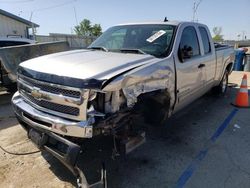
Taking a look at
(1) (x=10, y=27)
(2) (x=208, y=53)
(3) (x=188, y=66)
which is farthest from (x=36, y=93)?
(1) (x=10, y=27)

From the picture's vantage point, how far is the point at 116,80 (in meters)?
2.66

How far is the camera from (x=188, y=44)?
4.50 m

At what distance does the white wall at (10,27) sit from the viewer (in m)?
16.4

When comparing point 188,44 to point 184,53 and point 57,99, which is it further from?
Result: point 57,99

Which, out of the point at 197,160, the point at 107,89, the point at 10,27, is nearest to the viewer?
the point at 107,89

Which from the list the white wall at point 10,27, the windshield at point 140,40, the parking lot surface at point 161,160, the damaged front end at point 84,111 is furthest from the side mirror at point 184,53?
the white wall at point 10,27

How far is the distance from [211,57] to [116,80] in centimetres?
363

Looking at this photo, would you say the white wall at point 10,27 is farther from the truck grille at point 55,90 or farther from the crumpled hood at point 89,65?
the truck grille at point 55,90

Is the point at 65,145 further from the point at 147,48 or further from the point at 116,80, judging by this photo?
the point at 147,48

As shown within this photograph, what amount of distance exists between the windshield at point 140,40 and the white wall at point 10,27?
14.4 m

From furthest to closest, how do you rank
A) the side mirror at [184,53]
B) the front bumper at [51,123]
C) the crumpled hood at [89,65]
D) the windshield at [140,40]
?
the side mirror at [184,53]
the windshield at [140,40]
the crumpled hood at [89,65]
the front bumper at [51,123]

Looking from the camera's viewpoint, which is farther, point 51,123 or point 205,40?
point 205,40

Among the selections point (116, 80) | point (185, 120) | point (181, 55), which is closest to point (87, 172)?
point (116, 80)

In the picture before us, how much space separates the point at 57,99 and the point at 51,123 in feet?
0.98
